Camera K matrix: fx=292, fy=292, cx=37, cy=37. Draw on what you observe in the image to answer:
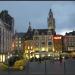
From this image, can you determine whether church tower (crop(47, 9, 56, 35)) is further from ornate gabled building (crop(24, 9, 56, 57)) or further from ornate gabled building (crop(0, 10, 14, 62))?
ornate gabled building (crop(0, 10, 14, 62))

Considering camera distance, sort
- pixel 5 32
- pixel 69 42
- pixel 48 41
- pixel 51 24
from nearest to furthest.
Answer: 1. pixel 5 32
2. pixel 48 41
3. pixel 69 42
4. pixel 51 24

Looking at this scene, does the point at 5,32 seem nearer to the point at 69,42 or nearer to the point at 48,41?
the point at 48,41

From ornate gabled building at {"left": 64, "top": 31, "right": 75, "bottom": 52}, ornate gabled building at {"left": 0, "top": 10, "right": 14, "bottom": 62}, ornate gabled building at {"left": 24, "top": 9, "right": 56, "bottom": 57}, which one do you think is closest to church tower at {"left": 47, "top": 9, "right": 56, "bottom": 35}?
ornate gabled building at {"left": 24, "top": 9, "right": 56, "bottom": 57}

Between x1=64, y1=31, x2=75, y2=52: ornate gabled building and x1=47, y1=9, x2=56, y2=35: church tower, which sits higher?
x1=47, y1=9, x2=56, y2=35: church tower

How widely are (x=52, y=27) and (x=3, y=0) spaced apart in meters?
133

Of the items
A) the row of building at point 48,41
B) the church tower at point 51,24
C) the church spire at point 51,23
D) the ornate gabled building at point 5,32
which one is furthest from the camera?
the church spire at point 51,23

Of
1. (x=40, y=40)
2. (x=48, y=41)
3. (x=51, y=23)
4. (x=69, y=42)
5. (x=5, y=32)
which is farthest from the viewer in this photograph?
(x=51, y=23)

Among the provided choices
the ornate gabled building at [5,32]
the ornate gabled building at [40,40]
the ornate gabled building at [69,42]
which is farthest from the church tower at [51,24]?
the ornate gabled building at [5,32]

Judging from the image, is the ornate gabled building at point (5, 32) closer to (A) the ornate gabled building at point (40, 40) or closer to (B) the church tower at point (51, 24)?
(A) the ornate gabled building at point (40, 40)

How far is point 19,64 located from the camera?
99.7 ft

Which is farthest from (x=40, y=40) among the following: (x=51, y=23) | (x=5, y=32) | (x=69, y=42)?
(x=5, y=32)

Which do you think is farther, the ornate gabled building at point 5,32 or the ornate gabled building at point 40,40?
the ornate gabled building at point 40,40

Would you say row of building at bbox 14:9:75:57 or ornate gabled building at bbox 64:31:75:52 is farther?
ornate gabled building at bbox 64:31:75:52

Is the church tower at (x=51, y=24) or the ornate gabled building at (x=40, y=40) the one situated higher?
the church tower at (x=51, y=24)
